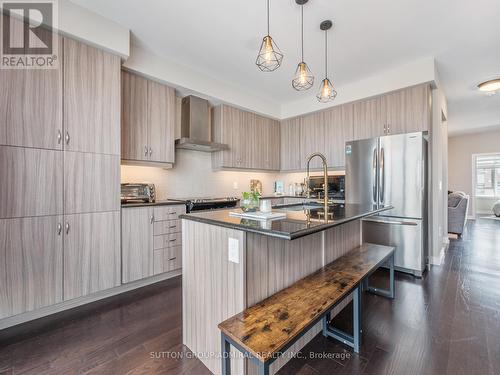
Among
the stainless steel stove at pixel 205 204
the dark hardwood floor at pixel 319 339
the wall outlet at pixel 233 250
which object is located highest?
the stainless steel stove at pixel 205 204

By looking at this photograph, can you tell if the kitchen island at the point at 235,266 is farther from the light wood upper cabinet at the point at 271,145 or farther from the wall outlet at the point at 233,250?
the light wood upper cabinet at the point at 271,145

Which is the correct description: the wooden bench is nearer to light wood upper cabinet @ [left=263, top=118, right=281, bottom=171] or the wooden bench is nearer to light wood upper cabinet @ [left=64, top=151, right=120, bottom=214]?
light wood upper cabinet @ [left=64, top=151, right=120, bottom=214]

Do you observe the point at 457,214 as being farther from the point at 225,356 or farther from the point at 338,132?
the point at 225,356

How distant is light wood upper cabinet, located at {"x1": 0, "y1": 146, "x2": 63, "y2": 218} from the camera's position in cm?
192

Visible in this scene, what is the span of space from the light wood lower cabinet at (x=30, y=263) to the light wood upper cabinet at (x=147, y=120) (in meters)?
1.13

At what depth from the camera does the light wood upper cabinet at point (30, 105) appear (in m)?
1.92

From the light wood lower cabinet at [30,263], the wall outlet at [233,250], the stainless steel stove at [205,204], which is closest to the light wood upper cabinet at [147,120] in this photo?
the stainless steel stove at [205,204]

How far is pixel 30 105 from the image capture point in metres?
2.03

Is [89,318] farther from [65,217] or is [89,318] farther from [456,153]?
[456,153]

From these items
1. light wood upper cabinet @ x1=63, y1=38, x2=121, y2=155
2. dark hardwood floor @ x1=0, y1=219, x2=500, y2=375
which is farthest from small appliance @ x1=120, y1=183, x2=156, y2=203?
dark hardwood floor @ x1=0, y1=219, x2=500, y2=375

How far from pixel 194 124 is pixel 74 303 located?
104 inches

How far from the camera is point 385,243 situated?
3285 millimetres

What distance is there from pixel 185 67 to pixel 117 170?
72.0 inches

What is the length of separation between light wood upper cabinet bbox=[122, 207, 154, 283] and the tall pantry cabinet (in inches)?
4.0
